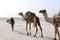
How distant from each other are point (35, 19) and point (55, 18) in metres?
1.66

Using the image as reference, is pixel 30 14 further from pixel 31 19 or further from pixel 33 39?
pixel 33 39

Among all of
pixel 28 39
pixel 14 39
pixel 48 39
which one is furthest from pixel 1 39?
pixel 48 39

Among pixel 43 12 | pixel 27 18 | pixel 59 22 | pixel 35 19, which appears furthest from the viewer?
pixel 27 18

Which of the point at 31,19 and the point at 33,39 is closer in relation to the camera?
the point at 33,39

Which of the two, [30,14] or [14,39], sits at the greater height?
[30,14]

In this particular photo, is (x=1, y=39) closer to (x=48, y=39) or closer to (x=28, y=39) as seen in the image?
(x=28, y=39)

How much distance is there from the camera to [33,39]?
9688 millimetres

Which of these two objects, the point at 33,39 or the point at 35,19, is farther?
the point at 35,19

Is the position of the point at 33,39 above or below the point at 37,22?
below

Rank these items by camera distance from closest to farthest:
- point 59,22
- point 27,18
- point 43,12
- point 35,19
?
1. point 59,22
2. point 43,12
3. point 35,19
4. point 27,18

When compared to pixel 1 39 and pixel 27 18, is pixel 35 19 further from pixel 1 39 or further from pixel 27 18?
pixel 1 39

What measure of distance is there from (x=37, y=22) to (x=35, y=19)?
275 mm

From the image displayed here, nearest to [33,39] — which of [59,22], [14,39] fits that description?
[14,39]

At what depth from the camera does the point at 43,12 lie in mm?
10211
